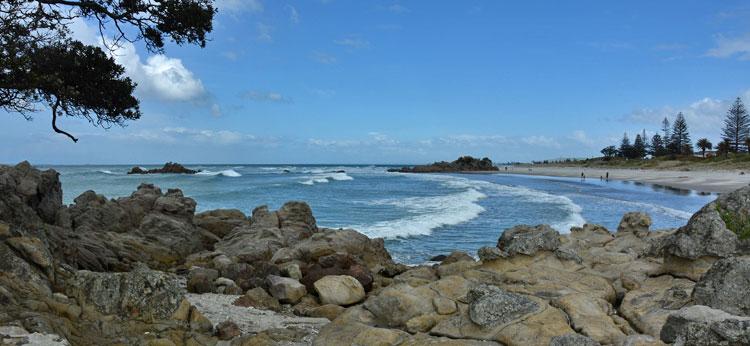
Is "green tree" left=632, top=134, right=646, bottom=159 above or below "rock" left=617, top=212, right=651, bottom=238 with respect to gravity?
above

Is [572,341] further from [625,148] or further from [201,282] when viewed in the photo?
[625,148]

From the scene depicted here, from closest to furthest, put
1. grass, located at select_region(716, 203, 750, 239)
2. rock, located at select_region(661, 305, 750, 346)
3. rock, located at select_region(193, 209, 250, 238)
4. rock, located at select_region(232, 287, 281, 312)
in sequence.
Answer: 1. rock, located at select_region(661, 305, 750, 346)
2. grass, located at select_region(716, 203, 750, 239)
3. rock, located at select_region(232, 287, 281, 312)
4. rock, located at select_region(193, 209, 250, 238)

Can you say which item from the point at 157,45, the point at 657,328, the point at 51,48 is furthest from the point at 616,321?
the point at 51,48

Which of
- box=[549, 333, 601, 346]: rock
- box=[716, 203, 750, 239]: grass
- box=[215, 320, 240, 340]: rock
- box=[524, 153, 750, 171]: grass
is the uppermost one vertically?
box=[524, 153, 750, 171]: grass

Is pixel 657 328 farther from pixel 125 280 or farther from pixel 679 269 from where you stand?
pixel 125 280

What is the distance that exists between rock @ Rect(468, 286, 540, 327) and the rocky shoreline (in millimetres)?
17

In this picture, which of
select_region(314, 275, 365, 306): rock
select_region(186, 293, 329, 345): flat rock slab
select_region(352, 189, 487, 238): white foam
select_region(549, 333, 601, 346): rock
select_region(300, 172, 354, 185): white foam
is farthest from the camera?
select_region(300, 172, 354, 185): white foam

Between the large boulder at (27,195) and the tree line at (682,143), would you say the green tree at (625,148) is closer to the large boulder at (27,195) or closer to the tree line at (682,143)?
the tree line at (682,143)

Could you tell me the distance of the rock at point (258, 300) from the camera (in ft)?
32.1

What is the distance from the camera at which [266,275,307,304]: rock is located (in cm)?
1038

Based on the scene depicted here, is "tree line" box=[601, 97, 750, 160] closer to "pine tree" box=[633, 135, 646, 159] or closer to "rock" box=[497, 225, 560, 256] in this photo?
"pine tree" box=[633, 135, 646, 159]

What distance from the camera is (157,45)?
1069 centimetres

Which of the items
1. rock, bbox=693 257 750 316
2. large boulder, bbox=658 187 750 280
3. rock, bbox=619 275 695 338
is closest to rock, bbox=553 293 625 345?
rock, bbox=619 275 695 338

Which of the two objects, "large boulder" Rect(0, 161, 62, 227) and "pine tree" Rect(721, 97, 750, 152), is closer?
"large boulder" Rect(0, 161, 62, 227)
